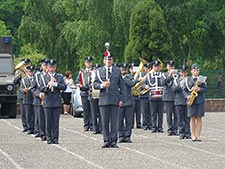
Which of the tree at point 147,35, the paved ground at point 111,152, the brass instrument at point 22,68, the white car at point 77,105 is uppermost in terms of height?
the tree at point 147,35

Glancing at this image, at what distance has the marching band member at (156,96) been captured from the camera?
88.6ft

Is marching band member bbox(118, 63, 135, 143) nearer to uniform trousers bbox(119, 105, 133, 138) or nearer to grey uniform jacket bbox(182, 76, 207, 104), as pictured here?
uniform trousers bbox(119, 105, 133, 138)

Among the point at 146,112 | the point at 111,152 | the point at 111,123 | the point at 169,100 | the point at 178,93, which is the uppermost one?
the point at 178,93

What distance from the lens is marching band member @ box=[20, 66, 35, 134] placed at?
2659cm

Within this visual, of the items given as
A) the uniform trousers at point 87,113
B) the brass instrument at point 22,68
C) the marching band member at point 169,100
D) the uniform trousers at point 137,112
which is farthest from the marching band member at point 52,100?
the uniform trousers at point 137,112

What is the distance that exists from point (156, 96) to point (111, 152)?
279 inches

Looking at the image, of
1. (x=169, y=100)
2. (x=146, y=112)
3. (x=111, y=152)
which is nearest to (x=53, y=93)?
(x=111, y=152)

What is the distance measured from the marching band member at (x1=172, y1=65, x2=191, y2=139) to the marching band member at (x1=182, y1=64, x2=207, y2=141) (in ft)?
2.76

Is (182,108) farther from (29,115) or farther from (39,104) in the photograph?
(29,115)

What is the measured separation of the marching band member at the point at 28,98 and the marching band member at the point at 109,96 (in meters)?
5.40

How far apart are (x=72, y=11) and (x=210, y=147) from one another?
33.5 m

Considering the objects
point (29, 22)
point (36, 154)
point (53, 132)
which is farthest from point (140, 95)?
point (29, 22)

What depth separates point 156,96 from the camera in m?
27.0

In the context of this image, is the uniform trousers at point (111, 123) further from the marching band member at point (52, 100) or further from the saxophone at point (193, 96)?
the saxophone at point (193, 96)
